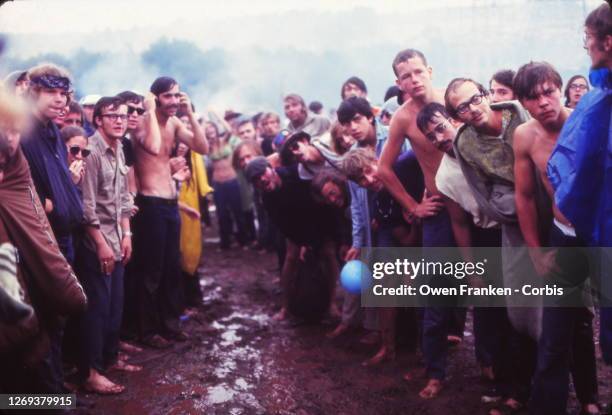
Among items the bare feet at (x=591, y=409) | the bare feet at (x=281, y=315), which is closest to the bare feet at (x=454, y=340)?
the bare feet at (x=591, y=409)

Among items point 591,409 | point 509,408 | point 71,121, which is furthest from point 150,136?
point 591,409

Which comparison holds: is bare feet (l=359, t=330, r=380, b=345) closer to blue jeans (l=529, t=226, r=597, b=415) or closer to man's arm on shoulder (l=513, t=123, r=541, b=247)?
blue jeans (l=529, t=226, r=597, b=415)

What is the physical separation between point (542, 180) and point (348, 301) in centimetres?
227

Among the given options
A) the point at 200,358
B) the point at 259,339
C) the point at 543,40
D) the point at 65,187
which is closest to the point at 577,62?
the point at 543,40

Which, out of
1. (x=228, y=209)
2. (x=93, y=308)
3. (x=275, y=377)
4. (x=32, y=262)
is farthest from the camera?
(x=228, y=209)

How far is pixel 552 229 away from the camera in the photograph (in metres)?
3.08

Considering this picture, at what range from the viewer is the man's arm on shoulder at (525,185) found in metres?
3.08

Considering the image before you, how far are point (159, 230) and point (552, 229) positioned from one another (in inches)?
119

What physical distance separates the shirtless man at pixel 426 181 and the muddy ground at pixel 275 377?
301 mm

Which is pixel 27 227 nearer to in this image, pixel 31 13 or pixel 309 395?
pixel 309 395

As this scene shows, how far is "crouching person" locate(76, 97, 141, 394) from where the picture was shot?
387 centimetres

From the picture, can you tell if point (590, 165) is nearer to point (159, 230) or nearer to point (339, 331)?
point (339, 331)

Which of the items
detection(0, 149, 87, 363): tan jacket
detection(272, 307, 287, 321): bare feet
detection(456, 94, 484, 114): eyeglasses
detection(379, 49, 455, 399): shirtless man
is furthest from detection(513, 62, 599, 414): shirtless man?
detection(272, 307, 287, 321): bare feet

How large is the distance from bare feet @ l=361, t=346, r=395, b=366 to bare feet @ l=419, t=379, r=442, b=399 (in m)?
0.65
